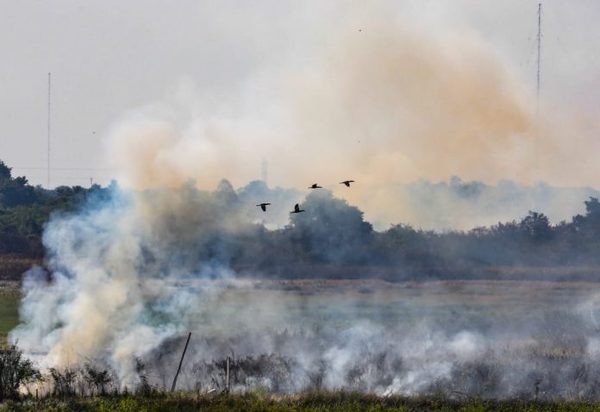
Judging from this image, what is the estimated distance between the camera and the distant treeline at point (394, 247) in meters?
71.3

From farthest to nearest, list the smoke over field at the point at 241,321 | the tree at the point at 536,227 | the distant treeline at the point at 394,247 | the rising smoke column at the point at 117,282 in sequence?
the tree at the point at 536,227
the distant treeline at the point at 394,247
the rising smoke column at the point at 117,282
the smoke over field at the point at 241,321

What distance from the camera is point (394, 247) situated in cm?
7719

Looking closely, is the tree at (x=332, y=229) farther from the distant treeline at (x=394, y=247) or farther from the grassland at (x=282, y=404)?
the grassland at (x=282, y=404)

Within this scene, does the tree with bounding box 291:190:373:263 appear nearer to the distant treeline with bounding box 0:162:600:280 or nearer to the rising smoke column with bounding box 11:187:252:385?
the distant treeline with bounding box 0:162:600:280

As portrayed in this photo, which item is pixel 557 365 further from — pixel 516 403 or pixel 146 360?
pixel 146 360

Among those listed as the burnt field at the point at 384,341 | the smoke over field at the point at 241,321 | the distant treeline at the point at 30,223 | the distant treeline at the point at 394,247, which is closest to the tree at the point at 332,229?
the distant treeline at the point at 394,247

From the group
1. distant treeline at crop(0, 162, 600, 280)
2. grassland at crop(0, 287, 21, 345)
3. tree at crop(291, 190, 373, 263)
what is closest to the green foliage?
grassland at crop(0, 287, 21, 345)

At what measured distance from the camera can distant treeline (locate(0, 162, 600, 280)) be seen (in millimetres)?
71312

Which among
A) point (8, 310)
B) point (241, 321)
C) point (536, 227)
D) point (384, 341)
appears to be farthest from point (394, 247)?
point (8, 310)

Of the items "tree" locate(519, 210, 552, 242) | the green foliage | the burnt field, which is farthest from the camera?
"tree" locate(519, 210, 552, 242)

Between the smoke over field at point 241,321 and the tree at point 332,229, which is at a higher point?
the tree at point 332,229

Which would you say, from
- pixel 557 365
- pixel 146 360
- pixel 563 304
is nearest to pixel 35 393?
pixel 146 360

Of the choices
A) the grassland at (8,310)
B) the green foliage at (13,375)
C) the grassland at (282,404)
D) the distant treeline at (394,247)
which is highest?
the distant treeline at (394,247)

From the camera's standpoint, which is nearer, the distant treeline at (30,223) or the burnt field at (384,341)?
the burnt field at (384,341)
